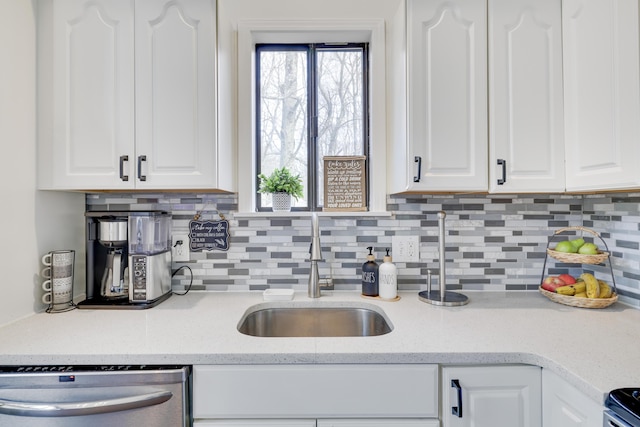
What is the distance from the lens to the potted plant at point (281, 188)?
5.55 ft

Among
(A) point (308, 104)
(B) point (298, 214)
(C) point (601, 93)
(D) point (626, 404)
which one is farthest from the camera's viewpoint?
(A) point (308, 104)

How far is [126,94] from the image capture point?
4.54 ft

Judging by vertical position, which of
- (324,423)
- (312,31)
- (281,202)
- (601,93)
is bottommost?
(324,423)

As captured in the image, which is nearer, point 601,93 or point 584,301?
point 601,93

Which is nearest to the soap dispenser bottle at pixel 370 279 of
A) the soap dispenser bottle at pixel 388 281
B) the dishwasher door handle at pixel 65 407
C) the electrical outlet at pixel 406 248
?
the soap dispenser bottle at pixel 388 281

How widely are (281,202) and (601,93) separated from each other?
137 centimetres

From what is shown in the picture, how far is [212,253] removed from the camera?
1.69m

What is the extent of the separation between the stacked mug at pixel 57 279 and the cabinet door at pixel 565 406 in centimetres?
178

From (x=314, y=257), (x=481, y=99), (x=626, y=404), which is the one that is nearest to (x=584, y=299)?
(x=626, y=404)

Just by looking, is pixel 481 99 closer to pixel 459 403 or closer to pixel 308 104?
pixel 308 104

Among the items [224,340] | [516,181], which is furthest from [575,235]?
[224,340]

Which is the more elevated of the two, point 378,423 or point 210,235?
point 210,235

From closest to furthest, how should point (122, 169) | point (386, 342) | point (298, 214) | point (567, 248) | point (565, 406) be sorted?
point (565, 406), point (386, 342), point (122, 169), point (567, 248), point (298, 214)

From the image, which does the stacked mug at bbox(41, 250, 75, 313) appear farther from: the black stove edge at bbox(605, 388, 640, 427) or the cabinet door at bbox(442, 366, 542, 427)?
the black stove edge at bbox(605, 388, 640, 427)
